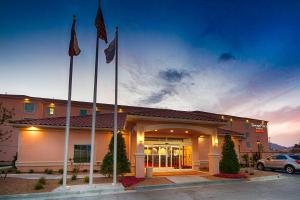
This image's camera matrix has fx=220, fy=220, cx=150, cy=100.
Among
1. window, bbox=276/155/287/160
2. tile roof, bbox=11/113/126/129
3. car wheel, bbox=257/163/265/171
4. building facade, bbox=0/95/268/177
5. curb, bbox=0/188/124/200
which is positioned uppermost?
tile roof, bbox=11/113/126/129

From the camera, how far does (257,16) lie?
17453 millimetres

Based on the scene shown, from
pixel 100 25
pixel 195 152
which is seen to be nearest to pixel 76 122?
pixel 100 25

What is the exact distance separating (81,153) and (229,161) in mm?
13040

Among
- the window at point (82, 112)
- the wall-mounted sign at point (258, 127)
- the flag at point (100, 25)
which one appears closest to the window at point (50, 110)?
the window at point (82, 112)

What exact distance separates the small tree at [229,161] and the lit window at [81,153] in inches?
473

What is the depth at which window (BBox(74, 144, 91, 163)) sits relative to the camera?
20303 mm

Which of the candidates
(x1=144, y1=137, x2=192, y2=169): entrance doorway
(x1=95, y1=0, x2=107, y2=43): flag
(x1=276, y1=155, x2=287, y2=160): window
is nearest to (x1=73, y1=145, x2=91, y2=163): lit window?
(x1=144, y1=137, x2=192, y2=169): entrance doorway

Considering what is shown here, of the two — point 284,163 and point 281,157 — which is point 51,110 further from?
point 284,163

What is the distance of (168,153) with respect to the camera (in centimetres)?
2162

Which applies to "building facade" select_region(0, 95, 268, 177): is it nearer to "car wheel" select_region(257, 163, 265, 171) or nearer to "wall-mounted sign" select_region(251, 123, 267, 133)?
"car wheel" select_region(257, 163, 265, 171)

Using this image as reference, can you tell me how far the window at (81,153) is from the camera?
799 inches

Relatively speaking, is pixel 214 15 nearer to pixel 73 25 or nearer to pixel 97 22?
pixel 97 22

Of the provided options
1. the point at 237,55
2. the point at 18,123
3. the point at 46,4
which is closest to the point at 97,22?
the point at 46,4

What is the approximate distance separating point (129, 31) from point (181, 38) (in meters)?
4.65
